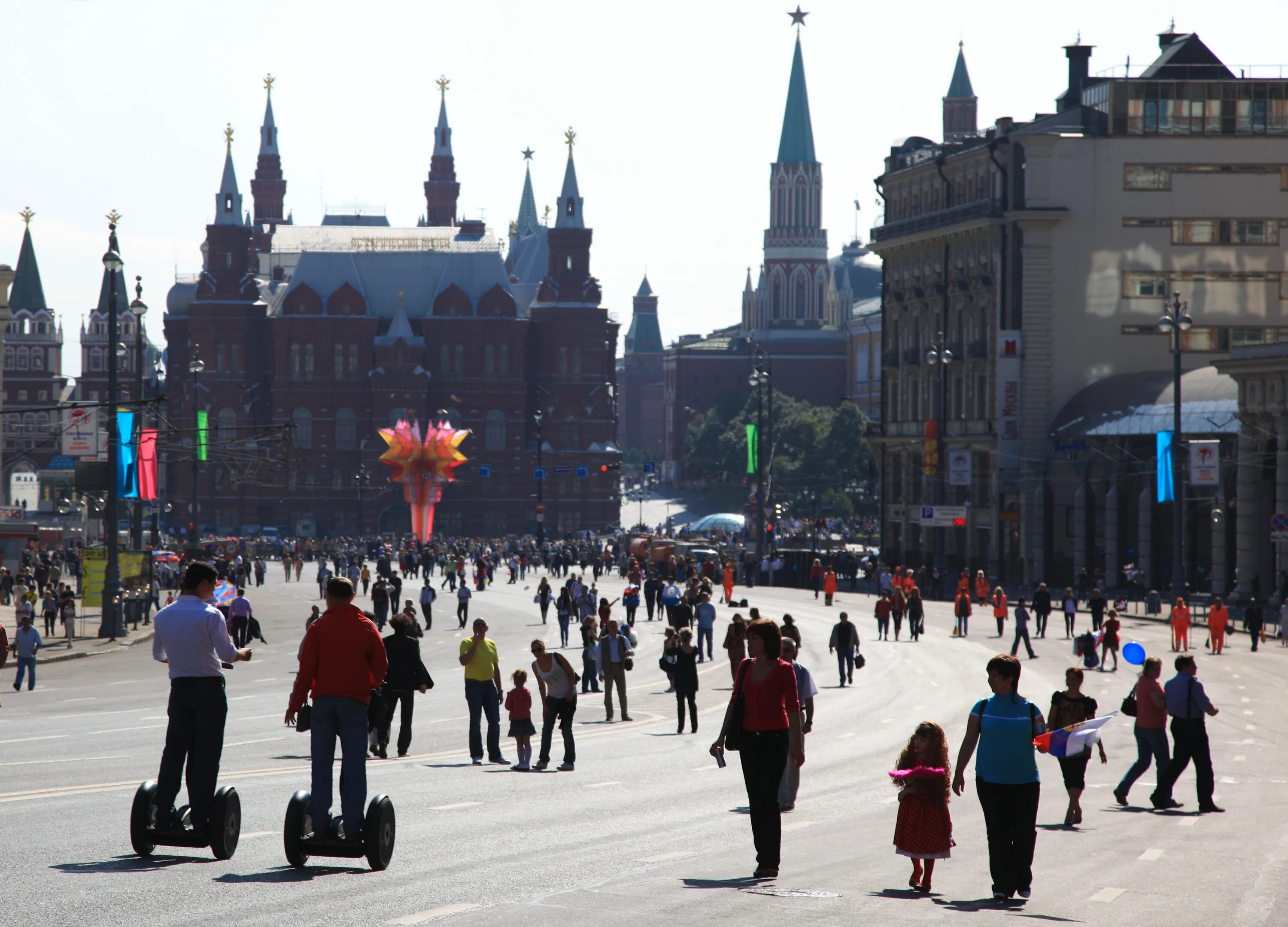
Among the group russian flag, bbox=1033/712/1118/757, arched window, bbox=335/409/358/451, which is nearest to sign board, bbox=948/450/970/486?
russian flag, bbox=1033/712/1118/757

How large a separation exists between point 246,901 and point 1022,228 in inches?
2679

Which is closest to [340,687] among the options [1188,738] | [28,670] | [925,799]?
[925,799]

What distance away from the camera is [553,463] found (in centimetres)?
13538

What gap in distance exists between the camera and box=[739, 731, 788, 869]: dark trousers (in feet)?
38.4

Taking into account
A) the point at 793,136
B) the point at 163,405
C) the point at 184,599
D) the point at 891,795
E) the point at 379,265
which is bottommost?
the point at 891,795

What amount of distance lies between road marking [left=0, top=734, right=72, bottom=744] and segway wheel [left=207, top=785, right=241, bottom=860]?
33.3 ft

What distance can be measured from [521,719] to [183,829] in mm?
9555

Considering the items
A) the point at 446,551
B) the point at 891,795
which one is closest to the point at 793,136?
the point at 446,551

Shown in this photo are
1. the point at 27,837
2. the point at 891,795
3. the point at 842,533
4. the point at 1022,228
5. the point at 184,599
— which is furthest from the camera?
the point at 842,533

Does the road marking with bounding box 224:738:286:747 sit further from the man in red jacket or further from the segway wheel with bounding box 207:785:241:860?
the man in red jacket

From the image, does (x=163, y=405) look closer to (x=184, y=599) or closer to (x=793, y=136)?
(x=793, y=136)

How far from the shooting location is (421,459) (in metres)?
99.4

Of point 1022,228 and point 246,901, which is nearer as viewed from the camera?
point 246,901

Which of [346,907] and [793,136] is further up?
[793,136]
